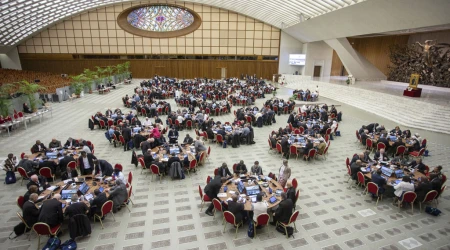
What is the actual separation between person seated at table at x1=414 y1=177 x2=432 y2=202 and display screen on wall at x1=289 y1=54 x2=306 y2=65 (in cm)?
3226

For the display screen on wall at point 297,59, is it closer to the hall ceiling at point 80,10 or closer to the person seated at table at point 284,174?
the hall ceiling at point 80,10

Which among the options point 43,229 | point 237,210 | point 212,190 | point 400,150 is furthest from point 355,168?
point 43,229

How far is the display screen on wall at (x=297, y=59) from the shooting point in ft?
121

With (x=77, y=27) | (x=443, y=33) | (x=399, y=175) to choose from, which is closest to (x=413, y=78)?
(x=443, y=33)

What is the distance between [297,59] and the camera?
123 ft

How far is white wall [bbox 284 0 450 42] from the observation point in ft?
46.6

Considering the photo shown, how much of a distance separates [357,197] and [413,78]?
55.7ft

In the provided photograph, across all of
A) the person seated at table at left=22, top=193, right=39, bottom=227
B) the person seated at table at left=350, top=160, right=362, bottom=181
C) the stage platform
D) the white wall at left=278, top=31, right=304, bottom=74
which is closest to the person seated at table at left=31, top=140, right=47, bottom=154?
the person seated at table at left=22, top=193, right=39, bottom=227

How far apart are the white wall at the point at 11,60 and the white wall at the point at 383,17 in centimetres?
4150

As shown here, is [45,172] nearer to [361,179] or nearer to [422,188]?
[361,179]

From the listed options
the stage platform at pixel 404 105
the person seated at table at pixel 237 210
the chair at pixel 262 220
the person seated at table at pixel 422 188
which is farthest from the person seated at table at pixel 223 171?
the stage platform at pixel 404 105

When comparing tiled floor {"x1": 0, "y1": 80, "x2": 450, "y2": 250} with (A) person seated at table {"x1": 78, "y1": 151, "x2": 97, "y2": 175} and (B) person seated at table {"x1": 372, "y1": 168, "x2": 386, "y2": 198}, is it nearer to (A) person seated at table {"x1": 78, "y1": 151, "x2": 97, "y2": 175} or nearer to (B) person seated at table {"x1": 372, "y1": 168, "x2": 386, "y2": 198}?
(B) person seated at table {"x1": 372, "y1": 168, "x2": 386, "y2": 198}

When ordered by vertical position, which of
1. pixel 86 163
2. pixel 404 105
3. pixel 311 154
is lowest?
pixel 311 154

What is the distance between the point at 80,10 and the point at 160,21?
34.4 feet
